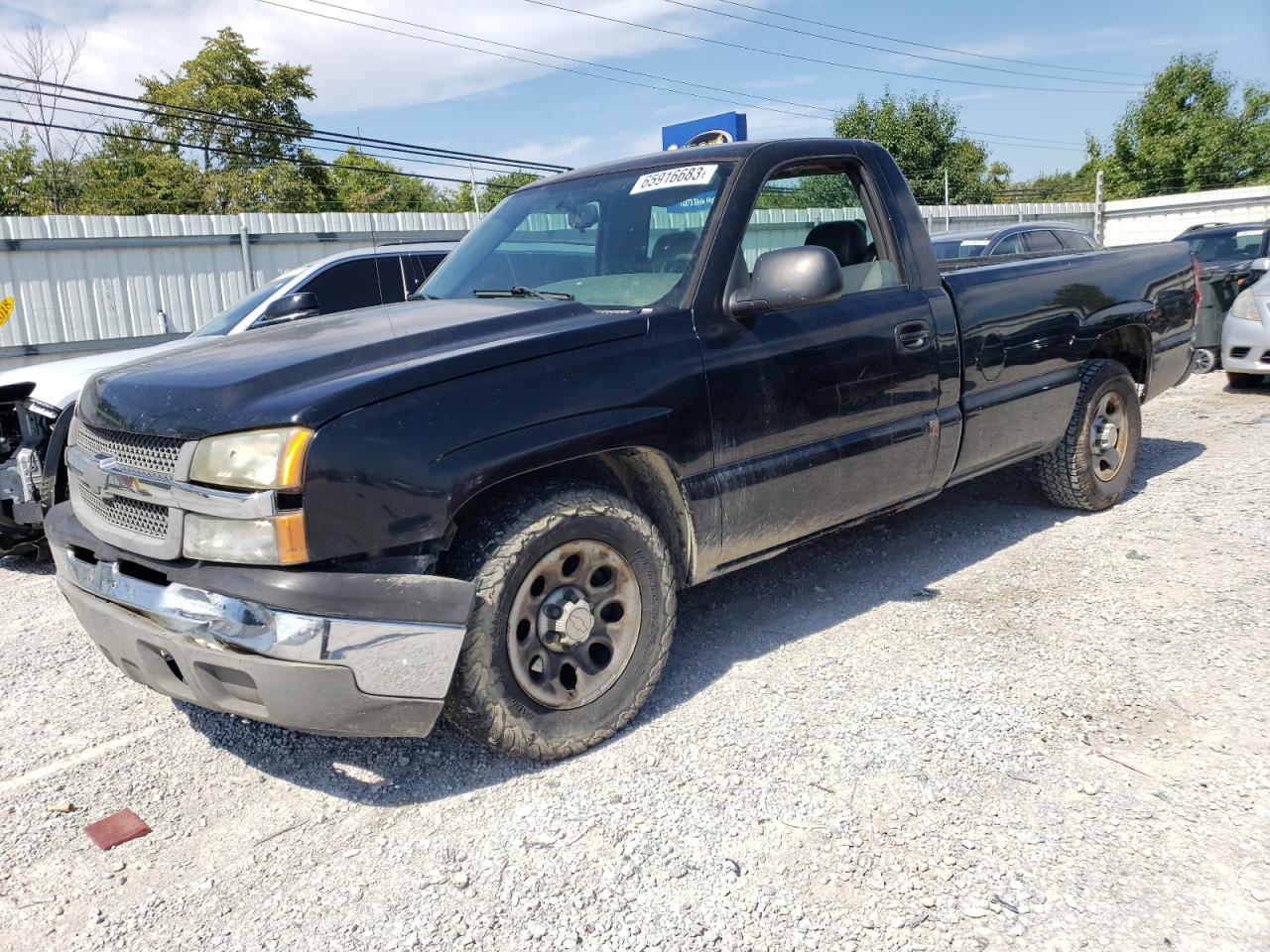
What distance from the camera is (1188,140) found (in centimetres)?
4216

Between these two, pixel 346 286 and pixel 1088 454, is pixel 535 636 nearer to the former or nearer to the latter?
pixel 1088 454

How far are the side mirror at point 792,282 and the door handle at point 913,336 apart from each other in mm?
718

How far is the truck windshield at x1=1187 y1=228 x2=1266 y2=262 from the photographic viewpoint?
1204cm

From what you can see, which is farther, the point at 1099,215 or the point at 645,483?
the point at 1099,215

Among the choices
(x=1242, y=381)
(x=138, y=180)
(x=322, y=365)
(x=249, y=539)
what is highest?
(x=138, y=180)

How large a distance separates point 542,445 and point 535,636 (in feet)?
1.99

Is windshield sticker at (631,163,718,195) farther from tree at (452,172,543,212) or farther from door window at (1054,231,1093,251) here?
tree at (452,172,543,212)

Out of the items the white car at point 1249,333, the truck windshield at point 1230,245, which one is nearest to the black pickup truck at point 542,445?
the white car at point 1249,333

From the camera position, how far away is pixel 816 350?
361cm

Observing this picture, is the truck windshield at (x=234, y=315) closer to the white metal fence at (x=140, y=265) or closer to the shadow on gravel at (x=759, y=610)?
the shadow on gravel at (x=759, y=610)

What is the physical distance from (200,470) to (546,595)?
1.06m

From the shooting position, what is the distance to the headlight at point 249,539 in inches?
96.5

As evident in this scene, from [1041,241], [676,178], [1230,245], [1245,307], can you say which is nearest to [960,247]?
[1041,241]

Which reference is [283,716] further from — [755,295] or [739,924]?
[755,295]
